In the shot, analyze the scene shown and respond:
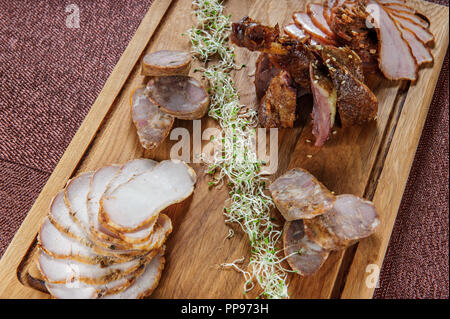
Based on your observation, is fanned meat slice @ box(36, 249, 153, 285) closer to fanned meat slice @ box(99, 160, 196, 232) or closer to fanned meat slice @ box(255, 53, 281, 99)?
fanned meat slice @ box(99, 160, 196, 232)

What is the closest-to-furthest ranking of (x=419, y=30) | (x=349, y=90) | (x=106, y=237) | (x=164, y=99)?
(x=106, y=237) < (x=349, y=90) < (x=164, y=99) < (x=419, y=30)

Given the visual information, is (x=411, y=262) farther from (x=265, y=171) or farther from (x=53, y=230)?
(x=53, y=230)

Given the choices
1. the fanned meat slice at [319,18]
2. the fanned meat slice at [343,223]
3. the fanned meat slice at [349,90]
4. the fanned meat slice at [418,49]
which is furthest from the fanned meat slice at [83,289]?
the fanned meat slice at [418,49]

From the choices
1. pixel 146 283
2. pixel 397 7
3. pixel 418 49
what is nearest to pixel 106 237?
pixel 146 283

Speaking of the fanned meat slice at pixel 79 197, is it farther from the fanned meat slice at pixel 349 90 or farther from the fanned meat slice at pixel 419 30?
the fanned meat slice at pixel 419 30

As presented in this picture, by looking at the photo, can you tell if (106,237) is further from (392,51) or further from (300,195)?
(392,51)
